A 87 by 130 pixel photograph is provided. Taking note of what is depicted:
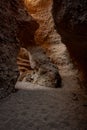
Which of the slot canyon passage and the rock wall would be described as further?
the rock wall

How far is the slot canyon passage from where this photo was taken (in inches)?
155

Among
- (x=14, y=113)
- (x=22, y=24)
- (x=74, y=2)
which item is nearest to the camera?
(x=74, y=2)

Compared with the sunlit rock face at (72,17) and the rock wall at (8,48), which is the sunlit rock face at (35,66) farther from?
the sunlit rock face at (72,17)

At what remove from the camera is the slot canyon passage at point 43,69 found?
3.93 m

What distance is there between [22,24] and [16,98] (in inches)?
148

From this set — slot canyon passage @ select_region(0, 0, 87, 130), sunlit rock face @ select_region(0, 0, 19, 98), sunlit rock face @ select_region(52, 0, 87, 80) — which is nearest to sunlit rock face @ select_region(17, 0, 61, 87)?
slot canyon passage @ select_region(0, 0, 87, 130)

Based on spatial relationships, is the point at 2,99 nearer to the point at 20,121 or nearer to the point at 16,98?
the point at 16,98

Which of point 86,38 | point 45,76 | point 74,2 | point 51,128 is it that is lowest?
Answer: point 51,128

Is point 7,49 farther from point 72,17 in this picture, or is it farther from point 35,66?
point 72,17

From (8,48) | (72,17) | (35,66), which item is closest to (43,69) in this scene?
(35,66)

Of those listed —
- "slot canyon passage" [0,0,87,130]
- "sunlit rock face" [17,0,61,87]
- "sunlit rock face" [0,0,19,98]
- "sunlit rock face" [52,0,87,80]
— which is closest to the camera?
"sunlit rock face" [52,0,87,80]

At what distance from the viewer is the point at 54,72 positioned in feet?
26.2

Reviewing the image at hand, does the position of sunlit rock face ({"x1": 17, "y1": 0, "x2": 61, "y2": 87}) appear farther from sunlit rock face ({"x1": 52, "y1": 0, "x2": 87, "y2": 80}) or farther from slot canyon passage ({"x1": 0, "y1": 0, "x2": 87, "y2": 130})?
sunlit rock face ({"x1": 52, "y1": 0, "x2": 87, "y2": 80})

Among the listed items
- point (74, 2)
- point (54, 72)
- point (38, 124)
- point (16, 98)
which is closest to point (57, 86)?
point (54, 72)
